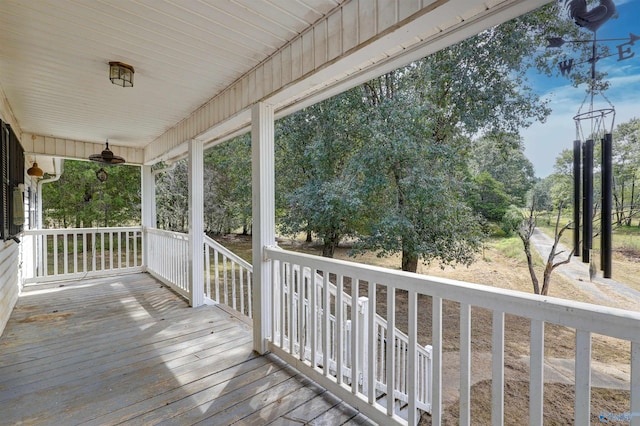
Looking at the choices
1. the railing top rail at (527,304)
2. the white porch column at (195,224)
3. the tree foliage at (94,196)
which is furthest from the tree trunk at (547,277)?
the tree foliage at (94,196)

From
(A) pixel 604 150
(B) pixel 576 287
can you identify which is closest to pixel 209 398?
(A) pixel 604 150

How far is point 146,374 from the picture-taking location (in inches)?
95.0

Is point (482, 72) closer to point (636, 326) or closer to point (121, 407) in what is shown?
point (636, 326)

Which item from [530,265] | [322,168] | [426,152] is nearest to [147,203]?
[322,168]

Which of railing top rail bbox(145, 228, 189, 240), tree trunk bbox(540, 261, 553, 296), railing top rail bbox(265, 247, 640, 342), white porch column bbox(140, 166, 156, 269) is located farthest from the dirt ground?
white porch column bbox(140, 166, 156, 269)

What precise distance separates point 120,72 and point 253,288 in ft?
7.17

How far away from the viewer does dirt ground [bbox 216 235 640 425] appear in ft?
8.90

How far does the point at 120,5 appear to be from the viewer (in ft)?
6.12

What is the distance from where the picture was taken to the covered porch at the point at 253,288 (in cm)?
144

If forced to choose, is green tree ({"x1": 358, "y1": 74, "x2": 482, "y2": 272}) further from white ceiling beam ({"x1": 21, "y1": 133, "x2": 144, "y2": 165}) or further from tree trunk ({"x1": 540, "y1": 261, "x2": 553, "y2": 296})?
white ceiling beam ({"x1": 21, "y1": 133, "x2": 144, "y2": 165})

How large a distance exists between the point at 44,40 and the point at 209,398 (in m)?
2.84

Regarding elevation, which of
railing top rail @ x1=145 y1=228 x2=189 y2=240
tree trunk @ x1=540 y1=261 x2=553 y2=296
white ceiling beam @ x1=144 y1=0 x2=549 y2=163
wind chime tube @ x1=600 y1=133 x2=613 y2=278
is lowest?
tree trunk @ x1=540 y1=261 x2=553 y2=296

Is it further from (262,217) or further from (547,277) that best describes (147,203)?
(547,277)

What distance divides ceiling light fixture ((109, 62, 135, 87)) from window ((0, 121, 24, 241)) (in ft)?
4.10
